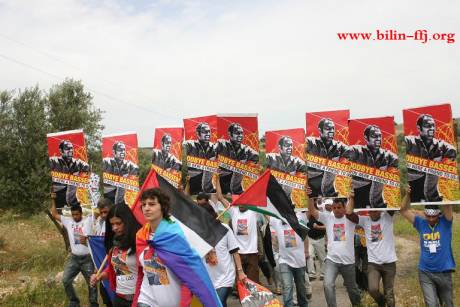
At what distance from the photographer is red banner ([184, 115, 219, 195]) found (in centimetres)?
905

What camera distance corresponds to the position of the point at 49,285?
402 inches

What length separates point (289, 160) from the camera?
8570mm

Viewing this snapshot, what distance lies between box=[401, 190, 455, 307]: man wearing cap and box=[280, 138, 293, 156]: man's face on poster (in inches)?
90.9

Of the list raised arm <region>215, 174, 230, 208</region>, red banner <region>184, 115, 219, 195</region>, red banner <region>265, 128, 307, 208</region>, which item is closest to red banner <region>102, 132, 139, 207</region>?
red banner <region>184, 115, 219, 195</region>

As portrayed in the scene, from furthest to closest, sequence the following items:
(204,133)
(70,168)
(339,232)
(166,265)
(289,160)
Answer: (204,133)
(70,168)
(289,160)
(339,232)
(166,265)

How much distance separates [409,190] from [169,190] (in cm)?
344

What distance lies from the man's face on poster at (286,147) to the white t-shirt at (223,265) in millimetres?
2499

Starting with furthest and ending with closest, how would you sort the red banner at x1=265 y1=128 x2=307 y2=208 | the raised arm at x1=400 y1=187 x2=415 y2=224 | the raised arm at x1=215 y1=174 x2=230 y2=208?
1. the raised arm at x1=215 y1=174 x2=230 y2=208
2. the red banner at x1=265 y1=128 x2=307 y2=208
3. the raised arm at x1=400 y1=187 x2=415 y2=224

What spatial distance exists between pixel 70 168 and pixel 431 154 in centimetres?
636

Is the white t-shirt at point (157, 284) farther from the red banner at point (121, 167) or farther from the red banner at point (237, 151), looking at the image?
the red banner at point (121, 167)

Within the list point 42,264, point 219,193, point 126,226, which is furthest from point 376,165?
point 42,264

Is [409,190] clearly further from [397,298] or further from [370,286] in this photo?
[397,298]

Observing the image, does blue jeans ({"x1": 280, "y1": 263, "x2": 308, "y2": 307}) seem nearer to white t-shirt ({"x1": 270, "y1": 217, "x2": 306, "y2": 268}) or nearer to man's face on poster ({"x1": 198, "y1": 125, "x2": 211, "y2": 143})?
white t-shirt ({"x1": 270, "y1": 217, "x2": 306, "y2": 268})

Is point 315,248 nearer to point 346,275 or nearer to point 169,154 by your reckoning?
point 346,275
